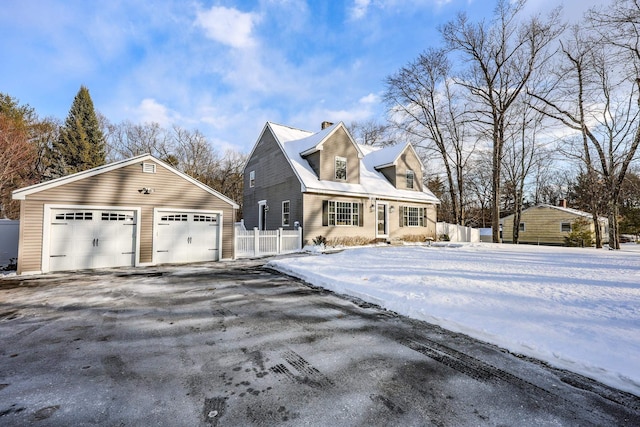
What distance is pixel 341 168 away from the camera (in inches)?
706

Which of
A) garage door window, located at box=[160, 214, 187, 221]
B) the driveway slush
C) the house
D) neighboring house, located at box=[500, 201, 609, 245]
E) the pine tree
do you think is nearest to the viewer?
the driveway slush

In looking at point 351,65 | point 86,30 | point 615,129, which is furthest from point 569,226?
point 86,30

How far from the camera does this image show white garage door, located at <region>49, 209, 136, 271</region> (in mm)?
9641

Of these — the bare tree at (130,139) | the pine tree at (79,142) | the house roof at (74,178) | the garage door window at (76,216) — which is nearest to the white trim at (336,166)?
the house roof at (74,178)

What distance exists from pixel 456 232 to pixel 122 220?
22.1 metres

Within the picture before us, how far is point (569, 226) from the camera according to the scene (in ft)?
88.9

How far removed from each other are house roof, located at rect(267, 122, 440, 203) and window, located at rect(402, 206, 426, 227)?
0.71 m

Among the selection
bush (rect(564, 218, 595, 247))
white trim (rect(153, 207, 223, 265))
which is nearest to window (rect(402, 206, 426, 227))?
white trim (rect(153, 207, 223, 265))

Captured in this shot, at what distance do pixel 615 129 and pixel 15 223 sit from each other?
1213 inches

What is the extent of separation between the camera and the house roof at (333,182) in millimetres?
16453

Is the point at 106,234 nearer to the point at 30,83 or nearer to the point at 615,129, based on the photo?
the point at 30,83

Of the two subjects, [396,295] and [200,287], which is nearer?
[396,295]

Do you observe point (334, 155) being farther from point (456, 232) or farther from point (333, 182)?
point (456, 232)

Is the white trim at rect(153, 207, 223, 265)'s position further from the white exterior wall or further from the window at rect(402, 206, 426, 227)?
the window at rect(402, 206, 426, 227)
